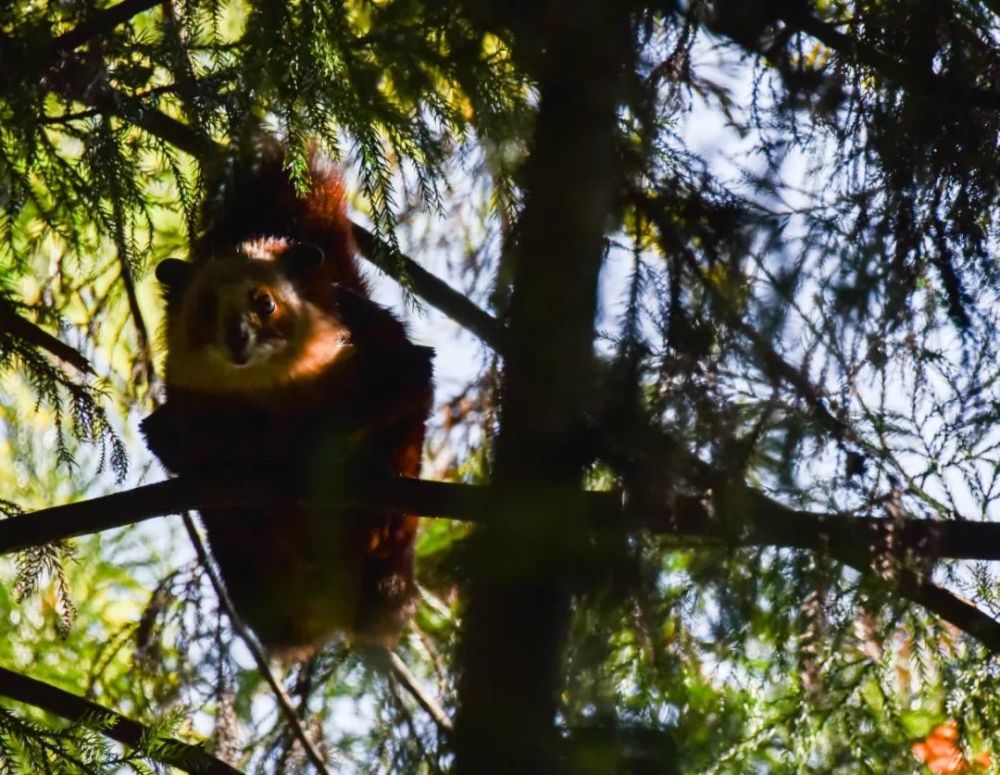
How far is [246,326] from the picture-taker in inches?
155

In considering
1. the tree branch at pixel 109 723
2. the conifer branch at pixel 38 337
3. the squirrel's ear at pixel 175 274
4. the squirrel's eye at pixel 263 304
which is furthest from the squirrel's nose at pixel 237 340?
the tree branch at pixel 109 723

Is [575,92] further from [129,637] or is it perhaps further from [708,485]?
[129,637]

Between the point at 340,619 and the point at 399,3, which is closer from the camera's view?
the point at 399,3

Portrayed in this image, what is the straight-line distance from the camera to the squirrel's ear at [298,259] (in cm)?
424

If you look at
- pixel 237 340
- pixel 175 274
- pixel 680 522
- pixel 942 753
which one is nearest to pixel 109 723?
pixel 237 340

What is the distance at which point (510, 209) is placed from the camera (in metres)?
2.71

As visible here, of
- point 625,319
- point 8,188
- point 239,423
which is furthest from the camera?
point 239,423

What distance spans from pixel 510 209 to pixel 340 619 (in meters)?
2.17

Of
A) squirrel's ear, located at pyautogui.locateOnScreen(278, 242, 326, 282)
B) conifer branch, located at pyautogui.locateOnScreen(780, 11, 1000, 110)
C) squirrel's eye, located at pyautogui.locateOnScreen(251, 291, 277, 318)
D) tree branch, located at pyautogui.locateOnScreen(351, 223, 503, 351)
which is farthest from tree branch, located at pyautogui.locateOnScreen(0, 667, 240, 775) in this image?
conifer branch, located at pyautogui.locateOnScreen(780, 11, 1000, 110)

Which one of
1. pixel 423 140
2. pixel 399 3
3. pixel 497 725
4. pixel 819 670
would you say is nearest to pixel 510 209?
pixel 423 140

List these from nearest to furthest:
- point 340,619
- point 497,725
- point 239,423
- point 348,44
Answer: point 497,725 < point 348,44 < point 239,423 < point 340,619

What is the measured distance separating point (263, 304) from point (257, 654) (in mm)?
1094

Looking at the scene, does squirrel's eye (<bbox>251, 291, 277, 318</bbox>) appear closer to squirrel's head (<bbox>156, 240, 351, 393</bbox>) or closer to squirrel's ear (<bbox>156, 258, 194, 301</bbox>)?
squirrel's head (<bbox>156, 240, 351, 393</bbox>)

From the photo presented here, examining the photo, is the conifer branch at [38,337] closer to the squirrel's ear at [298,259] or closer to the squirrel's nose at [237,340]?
the squirrel's nose at [237,340]
